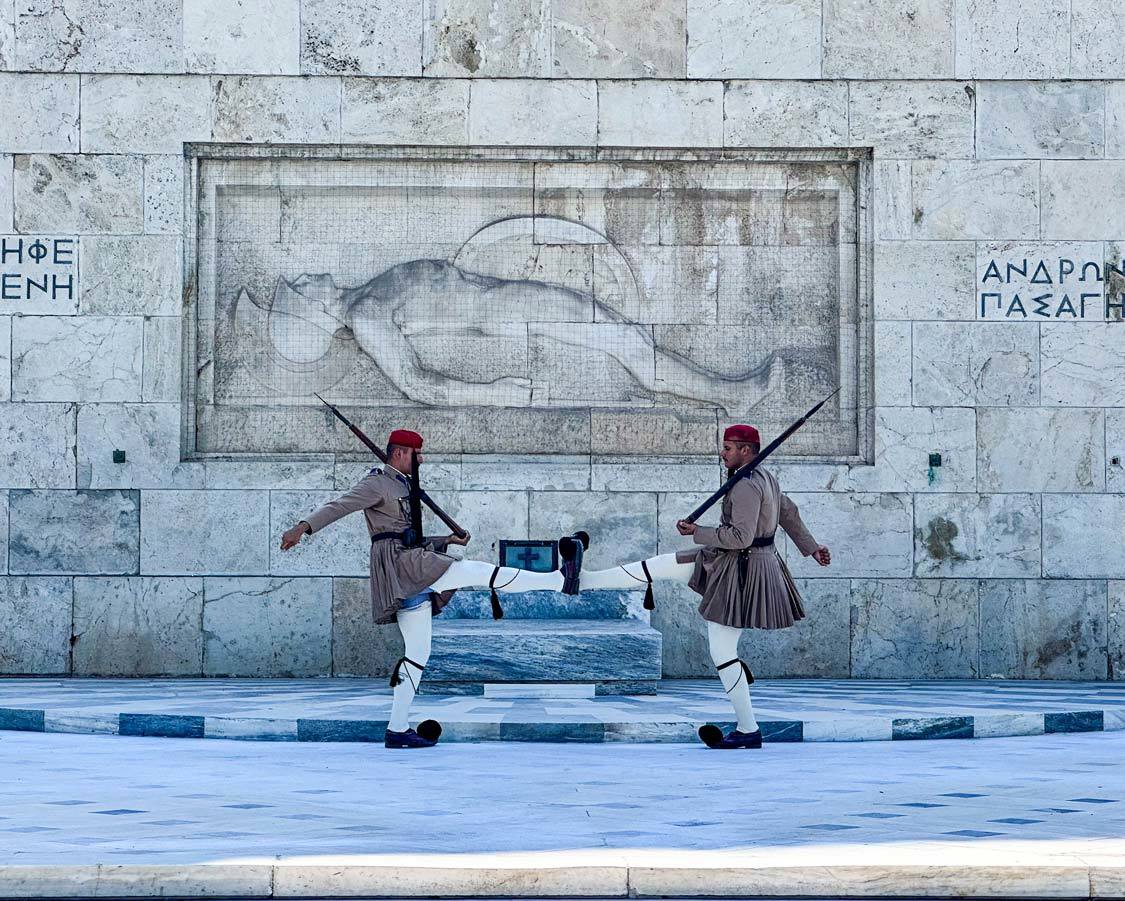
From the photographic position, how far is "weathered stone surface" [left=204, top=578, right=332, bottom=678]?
48.3ft

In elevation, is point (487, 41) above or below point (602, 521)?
above

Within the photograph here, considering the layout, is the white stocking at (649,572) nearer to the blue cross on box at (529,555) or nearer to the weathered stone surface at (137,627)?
the blue cross on box at (529,555)

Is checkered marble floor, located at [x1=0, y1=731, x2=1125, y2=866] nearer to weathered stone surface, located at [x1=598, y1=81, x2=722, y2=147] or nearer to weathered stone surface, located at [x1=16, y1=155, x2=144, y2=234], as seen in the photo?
weathered stone surface, located at [x1=16, y1=155, x2=144, y2=234]

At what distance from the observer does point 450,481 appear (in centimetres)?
1492

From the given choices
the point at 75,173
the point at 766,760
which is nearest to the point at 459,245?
the point at 75,173

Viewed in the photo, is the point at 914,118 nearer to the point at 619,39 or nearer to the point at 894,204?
the point at 894,204

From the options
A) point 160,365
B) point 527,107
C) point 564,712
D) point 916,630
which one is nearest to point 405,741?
point 564,712

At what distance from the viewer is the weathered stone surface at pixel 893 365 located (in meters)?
14.9

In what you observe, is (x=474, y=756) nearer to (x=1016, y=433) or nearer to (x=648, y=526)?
(x=648, y=526)

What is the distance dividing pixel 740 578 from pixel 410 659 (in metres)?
1.92

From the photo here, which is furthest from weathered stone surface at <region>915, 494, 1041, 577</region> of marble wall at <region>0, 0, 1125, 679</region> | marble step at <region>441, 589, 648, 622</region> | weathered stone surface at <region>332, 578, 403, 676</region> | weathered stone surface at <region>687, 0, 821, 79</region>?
weathered stone surface at <region>332, 578, 403, 676</region>

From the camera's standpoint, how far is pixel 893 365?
1491 cm

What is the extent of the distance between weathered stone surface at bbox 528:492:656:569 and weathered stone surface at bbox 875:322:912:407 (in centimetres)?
207

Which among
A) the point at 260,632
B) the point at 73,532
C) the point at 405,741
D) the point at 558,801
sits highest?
the point at 73,532
